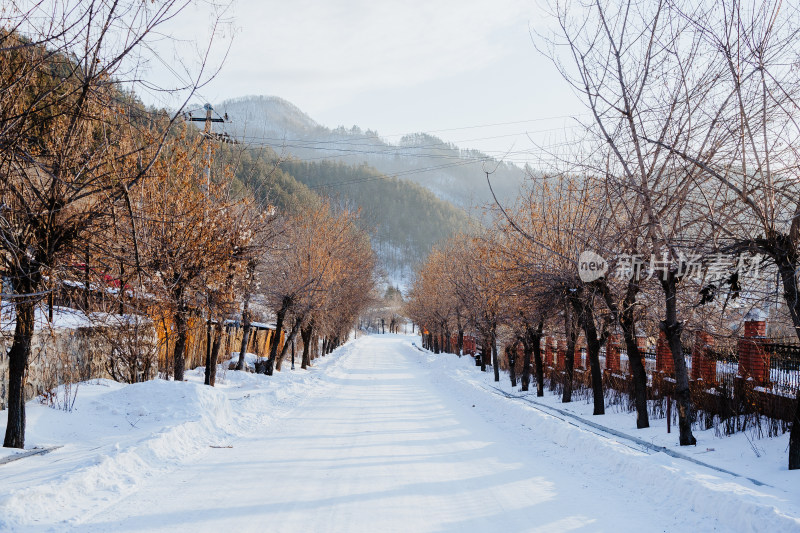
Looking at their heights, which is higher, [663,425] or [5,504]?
[5,504]

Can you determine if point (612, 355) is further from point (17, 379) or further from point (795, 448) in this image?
point (17, 379)

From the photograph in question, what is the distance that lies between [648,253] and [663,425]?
496 centimetres

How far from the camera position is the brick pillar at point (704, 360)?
1346cm

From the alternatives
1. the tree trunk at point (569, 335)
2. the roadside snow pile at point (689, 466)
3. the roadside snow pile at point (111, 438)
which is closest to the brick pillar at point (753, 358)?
the roadside snow pile at point (689, 466)

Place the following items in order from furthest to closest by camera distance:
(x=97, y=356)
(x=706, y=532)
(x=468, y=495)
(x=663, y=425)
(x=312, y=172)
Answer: (x=312, y=172)
(x=97, y=356)
(x=663, y=425)
(x=468, y=495)
(x=706, y=532)

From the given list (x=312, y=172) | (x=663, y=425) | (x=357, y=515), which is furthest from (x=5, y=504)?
(x=312, y=172)

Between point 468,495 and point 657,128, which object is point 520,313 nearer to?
point 657,128

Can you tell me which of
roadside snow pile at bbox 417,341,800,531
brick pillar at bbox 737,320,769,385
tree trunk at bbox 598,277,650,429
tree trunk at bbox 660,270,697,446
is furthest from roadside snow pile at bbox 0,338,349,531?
brick pillar at bbox 737,320,769,385

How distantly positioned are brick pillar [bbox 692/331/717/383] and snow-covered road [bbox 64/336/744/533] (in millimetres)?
5623

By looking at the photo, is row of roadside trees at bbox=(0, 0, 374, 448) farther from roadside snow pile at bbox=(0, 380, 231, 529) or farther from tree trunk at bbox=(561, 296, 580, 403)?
tree trunk at bbox=(561, 296, 580, 403)

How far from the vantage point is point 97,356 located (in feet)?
50.6

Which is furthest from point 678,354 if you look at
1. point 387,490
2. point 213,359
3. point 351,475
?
point 213,359

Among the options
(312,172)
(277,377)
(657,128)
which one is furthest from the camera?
(312,172)

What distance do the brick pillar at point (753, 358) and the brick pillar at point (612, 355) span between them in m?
7.00
